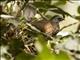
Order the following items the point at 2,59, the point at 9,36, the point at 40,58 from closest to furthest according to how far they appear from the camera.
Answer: the point at 40,58
the point at 2,59
the point at 9,36

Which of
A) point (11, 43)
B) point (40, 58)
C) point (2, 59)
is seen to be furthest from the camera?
point (11, 43)

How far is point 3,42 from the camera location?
0.48 meters

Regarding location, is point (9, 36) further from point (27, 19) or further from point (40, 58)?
point (40, 58)

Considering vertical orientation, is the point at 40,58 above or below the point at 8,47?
above

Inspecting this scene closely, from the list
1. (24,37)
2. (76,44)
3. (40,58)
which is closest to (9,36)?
(24,37)

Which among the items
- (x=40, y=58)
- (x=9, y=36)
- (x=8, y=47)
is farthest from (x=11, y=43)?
(x=40, y=58)

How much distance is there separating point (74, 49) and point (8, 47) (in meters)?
0.14

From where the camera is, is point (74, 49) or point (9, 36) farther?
point (9, 36)

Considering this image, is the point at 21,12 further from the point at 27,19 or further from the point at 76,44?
the point at 76,44

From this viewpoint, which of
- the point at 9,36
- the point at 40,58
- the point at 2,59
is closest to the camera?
the point at 40,58

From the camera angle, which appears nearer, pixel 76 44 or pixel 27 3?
pixel 76 44

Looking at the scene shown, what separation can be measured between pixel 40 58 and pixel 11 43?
0.29 meters

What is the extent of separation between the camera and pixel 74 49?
0.42 metres

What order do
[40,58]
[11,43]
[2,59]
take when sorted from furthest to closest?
1. [11,43]
2. [2,59]
3. [40,58]
